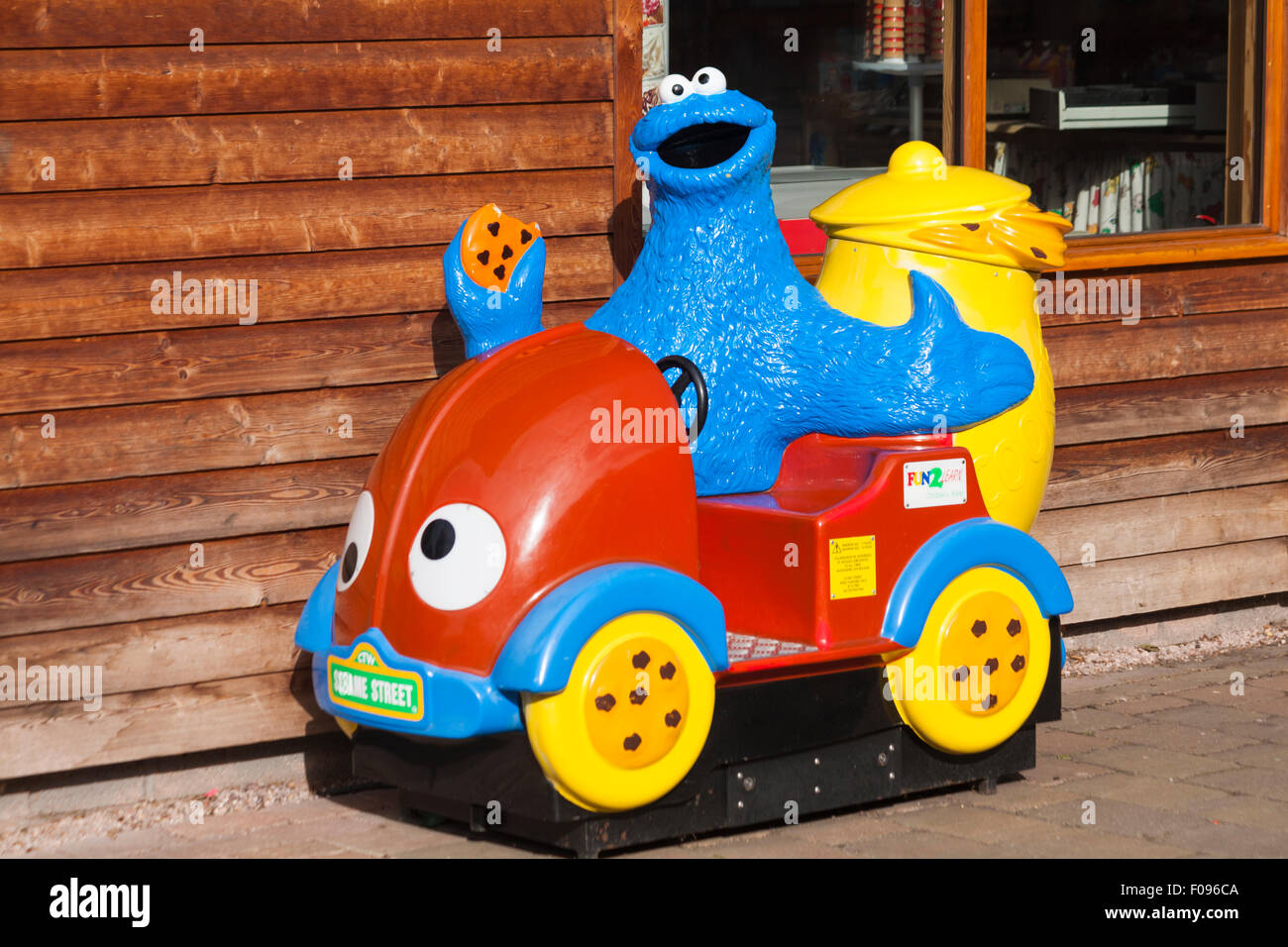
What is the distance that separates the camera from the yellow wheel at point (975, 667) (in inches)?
153

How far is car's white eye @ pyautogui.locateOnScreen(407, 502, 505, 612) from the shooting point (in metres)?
3.39

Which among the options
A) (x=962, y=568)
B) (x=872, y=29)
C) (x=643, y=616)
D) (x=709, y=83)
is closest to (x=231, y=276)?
(x=709, y=83)

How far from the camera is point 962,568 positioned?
12.8 feet

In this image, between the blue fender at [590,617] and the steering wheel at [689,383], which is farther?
the steering wheel at [689,383]

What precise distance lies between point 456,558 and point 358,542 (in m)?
0.34

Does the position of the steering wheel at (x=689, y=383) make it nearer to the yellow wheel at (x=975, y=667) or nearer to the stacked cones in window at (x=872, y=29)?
the yellow wheel at (x=975, y=667)

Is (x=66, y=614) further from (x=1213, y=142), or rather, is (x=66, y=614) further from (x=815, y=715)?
(x=1213, y=142)

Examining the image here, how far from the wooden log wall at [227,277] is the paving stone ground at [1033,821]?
0.29m

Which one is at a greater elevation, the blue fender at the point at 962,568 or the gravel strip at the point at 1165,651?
the blue fender at the point at 962,568

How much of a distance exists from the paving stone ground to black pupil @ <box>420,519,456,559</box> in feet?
2.53

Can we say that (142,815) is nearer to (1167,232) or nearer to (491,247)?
(491,247)

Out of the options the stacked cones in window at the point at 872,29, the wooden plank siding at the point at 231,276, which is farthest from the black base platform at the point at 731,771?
the stacked cones in window at the point at 872,29

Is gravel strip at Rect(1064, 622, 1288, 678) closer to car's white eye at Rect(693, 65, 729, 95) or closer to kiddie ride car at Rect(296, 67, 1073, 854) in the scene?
kiddie ride car at Rect(296, 67, 1073, 854)

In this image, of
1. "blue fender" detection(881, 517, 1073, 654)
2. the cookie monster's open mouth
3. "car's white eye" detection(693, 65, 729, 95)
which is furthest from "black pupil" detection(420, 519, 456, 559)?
"car's white eye" detection(693, 65, 729, 95)
